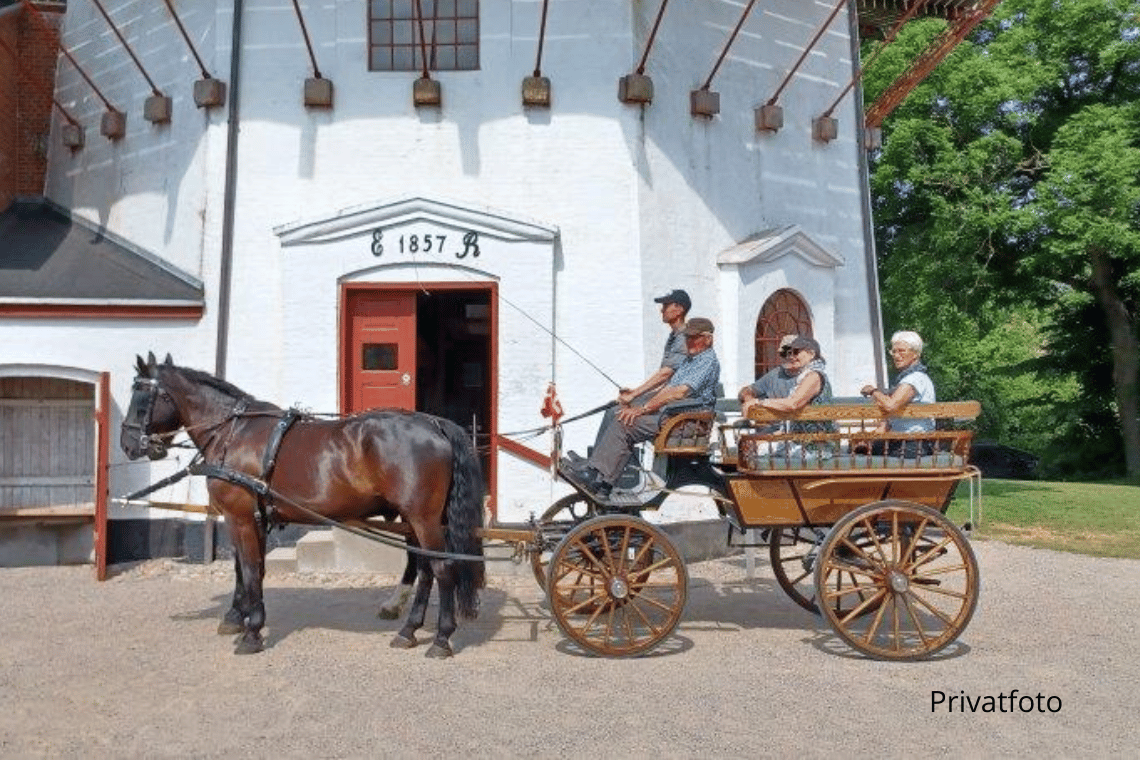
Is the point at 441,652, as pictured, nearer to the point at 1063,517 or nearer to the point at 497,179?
the point at 497,179

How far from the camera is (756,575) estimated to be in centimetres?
950

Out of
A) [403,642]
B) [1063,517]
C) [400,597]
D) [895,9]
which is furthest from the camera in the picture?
[895,9]

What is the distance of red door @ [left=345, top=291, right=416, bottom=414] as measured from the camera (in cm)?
1031

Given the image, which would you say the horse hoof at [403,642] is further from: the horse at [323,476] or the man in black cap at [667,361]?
the man in black cap at [667,361]

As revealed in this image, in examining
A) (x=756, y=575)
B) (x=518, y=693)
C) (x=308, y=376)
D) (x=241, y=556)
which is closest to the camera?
(x=518, y=693)

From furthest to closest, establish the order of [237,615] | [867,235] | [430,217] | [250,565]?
[867,235]
[430,217]
[237,615]
[250,565]

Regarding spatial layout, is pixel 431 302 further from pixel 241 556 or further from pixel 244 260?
pixel 241 556

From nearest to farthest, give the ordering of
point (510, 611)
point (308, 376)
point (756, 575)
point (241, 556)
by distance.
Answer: point (241, 556)
point (510, 611)
point (756, 575)
point (308, 376)

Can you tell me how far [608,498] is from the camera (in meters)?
6.73

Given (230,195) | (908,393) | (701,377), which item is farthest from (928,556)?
(230,195)

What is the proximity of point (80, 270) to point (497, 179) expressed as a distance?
187 inches

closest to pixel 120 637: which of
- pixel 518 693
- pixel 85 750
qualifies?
pixel 85 750

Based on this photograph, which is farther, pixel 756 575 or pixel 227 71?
pixel 227 71

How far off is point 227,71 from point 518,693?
7919mm
